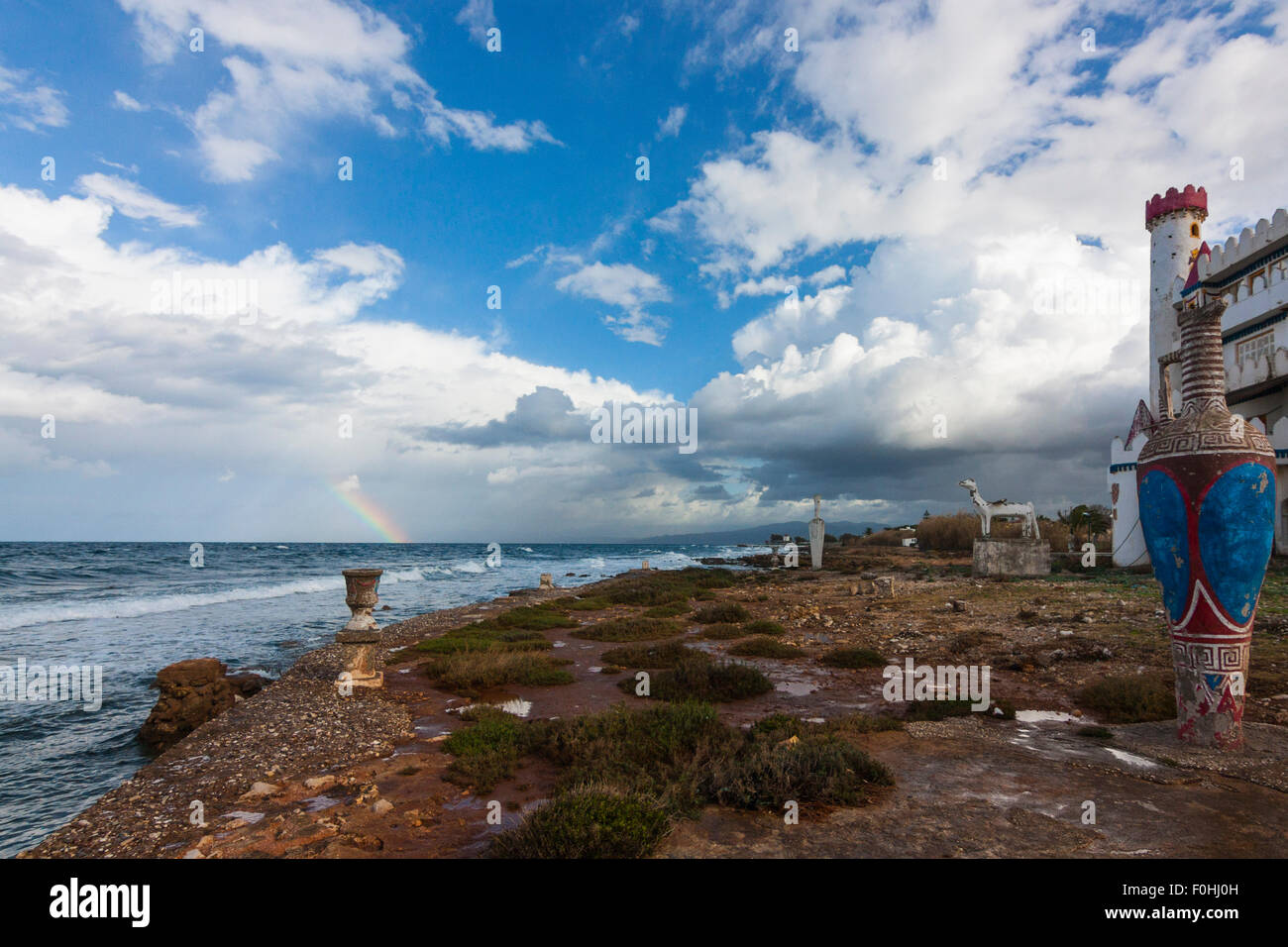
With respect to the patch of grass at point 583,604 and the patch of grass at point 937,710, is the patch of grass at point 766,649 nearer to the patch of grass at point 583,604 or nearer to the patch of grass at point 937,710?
the patch of grass at point 937,710

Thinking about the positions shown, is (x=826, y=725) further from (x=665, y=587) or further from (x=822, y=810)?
(x=665, y=587)

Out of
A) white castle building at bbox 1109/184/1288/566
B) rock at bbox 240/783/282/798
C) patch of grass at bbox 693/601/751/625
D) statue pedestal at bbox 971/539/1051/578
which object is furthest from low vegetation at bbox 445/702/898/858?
white castle building at bbox 1109/184/1288/566

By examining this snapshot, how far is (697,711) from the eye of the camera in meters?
8.01

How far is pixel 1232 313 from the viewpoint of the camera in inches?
1044

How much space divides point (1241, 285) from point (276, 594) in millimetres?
49830

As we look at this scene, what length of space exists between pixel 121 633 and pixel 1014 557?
3464 centimetres

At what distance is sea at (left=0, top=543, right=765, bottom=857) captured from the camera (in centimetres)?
810

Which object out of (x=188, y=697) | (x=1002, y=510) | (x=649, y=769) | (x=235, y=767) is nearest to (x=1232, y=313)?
(x=1002, y=510)

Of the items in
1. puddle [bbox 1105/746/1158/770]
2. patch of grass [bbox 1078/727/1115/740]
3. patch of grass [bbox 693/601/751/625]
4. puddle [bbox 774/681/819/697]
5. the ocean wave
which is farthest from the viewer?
the ocean wave

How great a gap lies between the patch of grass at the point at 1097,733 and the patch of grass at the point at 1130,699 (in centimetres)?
91

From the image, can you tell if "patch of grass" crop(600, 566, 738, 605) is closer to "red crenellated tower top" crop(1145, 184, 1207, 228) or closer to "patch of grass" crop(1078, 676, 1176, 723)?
"patch of grass" crop(1078, 676, 1176, 723)

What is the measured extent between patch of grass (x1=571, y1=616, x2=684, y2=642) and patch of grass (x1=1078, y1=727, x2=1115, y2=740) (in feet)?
35.9

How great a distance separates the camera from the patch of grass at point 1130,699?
816 cm
